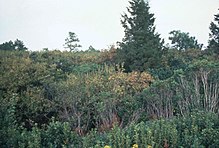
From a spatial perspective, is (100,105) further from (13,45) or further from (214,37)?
(13,45)

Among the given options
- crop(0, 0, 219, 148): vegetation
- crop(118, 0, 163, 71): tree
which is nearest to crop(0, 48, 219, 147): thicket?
crop(0, 0, 219, 148): vegetation

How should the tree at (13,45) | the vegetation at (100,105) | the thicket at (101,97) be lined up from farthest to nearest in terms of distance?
the tree at (13,45) < the thicket at (101,97) < the vegetation at (100,105)

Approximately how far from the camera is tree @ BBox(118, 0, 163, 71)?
2566cm

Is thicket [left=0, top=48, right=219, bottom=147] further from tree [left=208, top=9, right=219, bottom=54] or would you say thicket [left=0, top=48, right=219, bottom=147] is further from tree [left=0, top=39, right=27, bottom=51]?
tree [left=0, top=39, right=27, bottom=51]

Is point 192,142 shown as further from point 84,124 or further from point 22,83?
point 22,83

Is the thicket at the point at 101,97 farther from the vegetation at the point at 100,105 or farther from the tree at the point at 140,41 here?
the tree at the point at 140,41

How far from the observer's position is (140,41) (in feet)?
87.3

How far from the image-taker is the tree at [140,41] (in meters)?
25.7

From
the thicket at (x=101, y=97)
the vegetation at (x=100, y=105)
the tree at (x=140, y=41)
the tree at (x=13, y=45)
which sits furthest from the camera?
the tree at (x=13, y=45)

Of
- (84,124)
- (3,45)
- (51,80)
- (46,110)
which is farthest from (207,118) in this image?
(3,45)

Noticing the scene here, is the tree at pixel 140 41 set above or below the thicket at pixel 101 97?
above

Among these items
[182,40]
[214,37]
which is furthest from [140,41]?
[182,40]

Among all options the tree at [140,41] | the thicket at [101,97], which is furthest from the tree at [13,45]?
the thicket at [101,97]

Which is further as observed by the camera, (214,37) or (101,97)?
(214,37)
